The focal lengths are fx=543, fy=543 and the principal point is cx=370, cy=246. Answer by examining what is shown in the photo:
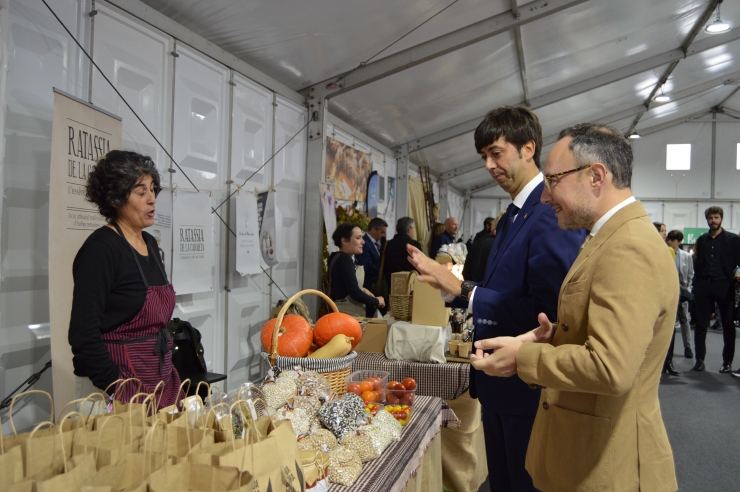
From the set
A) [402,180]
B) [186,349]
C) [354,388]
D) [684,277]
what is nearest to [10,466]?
[354,388]

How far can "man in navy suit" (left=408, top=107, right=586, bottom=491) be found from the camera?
1615mm

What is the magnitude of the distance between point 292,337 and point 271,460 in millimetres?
1090

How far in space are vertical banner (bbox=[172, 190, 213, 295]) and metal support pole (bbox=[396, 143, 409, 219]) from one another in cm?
537

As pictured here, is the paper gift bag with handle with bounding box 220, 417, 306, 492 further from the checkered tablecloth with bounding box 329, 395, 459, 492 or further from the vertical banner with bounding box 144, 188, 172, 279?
the vertical banner with bounding box 144, 188, 172, 279

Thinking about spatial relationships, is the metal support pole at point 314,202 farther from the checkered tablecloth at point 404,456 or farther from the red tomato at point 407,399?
the red tomato at point 407,399

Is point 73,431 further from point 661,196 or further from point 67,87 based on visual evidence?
point 661,196

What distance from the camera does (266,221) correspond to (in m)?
4.64

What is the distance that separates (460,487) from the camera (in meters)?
2.90

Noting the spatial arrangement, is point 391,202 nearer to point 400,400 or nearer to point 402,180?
point 402,180

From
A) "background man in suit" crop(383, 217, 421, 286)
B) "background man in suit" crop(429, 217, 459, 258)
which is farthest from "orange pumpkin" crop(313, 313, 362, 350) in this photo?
"background man in suit" crop(429, 217, 459, 258)

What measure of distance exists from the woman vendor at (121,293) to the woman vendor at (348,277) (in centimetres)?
239

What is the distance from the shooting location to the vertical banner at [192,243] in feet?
11.7

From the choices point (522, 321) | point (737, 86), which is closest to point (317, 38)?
point (522, 321)

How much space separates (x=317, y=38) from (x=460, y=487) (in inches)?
132
